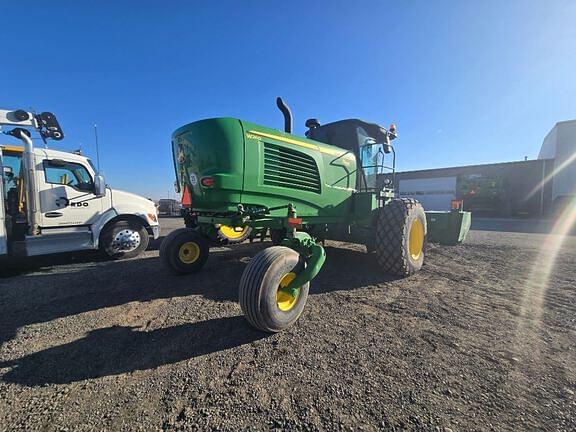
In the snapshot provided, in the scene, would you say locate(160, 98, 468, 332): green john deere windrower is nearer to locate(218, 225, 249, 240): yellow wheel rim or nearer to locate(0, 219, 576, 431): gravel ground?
locate(0, 219, 576, 431): gravel ground

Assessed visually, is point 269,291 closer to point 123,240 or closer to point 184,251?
point 184,251

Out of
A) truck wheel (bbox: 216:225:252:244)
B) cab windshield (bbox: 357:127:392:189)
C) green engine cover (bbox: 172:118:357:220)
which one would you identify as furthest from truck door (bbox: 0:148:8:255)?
cab windshield (bbox: 357:127:392:189)

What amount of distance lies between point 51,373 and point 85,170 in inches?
200

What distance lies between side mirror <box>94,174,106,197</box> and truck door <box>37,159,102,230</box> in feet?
0.47

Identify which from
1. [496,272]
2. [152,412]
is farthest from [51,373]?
[496,272]

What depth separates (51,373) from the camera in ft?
6.57

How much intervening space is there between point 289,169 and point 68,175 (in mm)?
5072

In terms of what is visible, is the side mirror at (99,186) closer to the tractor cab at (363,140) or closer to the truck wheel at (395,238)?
the tractor cab at (363,140)

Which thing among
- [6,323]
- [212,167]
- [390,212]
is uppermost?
[212,167]

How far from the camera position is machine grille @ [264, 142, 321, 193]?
133 inches

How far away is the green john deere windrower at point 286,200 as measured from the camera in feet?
8.67

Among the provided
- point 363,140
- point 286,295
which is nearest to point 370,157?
point 363,140

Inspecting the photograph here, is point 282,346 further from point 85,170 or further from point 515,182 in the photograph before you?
point 515,182

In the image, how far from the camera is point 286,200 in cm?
360
